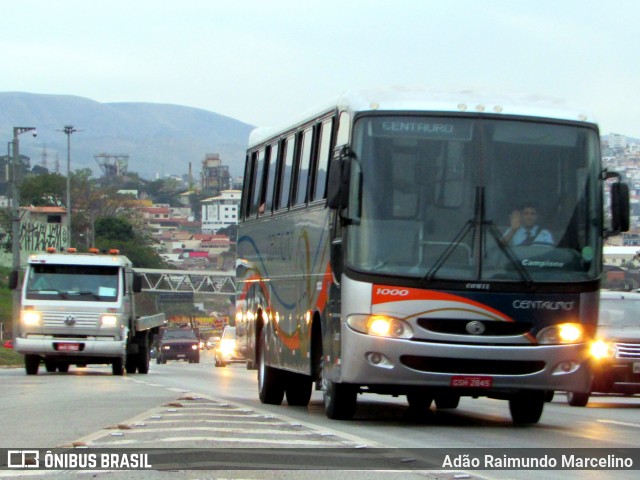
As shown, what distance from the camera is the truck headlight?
106 feet

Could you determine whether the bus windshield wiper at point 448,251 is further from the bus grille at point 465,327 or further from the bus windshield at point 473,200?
the bus grille at point 465,327

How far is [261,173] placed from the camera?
68.9 ft

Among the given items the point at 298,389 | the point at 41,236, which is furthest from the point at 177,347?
the point at 41,236

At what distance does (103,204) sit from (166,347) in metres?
87.3

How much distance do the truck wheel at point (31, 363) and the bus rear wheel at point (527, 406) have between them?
1922 centimetres

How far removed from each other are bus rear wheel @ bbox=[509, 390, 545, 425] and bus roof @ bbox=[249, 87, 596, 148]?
307cm

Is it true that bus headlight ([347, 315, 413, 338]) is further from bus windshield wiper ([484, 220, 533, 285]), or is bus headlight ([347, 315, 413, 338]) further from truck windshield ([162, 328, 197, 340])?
truck windshield ([162, 328, 197, 340])

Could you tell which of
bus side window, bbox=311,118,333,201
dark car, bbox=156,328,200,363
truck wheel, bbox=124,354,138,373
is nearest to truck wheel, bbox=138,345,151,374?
truck wheel, bbox=124,354,138,373

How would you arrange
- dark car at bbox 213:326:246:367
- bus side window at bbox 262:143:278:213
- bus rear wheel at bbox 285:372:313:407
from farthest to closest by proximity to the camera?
1. dark car at bbox 213:326:246:367
2. bus side window at bbox 262:143:278:213
3. bus rear wheel at bbox 285:372:313:407

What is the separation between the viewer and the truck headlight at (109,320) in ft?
106

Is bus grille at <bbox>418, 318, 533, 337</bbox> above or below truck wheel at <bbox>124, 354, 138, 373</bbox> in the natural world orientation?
above

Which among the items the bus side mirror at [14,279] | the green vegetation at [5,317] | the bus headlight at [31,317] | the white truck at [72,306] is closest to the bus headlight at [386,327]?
the white truck at [72,306]

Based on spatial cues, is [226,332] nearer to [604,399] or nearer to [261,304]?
[604,399]

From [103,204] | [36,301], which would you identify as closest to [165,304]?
[103,204]
